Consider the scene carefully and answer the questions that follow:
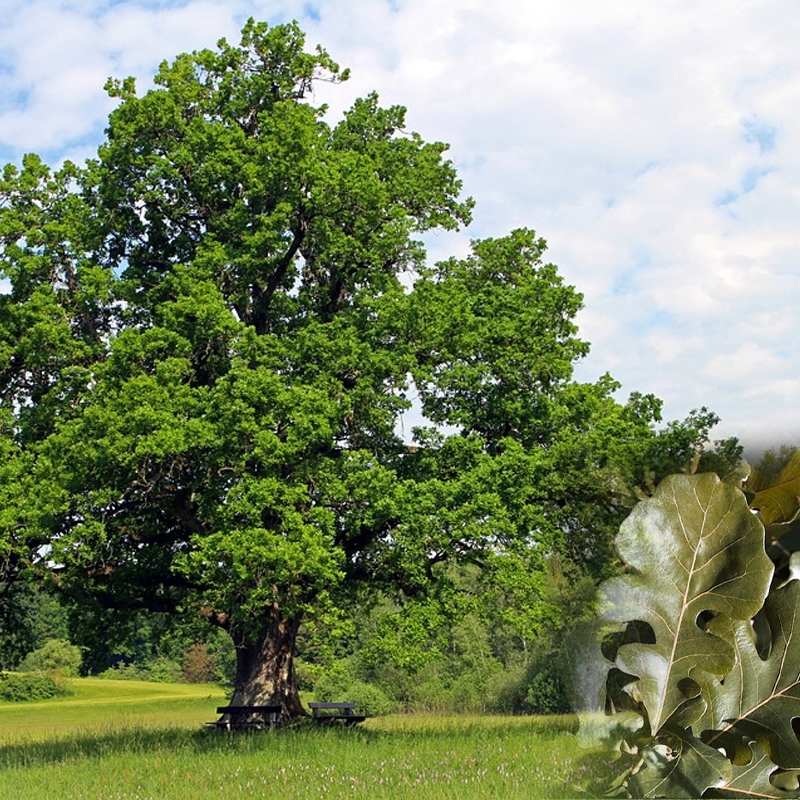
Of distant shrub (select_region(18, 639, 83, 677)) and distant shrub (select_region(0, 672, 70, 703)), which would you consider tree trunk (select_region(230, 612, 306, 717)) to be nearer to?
distant shrub (select_region(0, 672, 70, 703))

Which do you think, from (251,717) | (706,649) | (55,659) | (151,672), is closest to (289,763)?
(251,717)

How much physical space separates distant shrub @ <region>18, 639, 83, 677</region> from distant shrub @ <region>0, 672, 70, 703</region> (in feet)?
3.09

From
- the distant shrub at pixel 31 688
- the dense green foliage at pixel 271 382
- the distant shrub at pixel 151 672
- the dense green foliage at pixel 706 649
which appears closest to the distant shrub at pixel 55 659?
the distant shrub at pixel 31 688

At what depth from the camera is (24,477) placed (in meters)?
16.2

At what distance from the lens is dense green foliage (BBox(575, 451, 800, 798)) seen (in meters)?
0.71

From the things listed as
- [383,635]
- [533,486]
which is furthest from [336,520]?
[533,486]

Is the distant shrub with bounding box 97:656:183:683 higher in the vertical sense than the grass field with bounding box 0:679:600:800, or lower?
lower

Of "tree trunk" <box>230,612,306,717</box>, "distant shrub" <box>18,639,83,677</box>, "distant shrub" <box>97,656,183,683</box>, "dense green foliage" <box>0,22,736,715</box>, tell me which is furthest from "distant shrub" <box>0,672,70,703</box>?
"tree trunk" <box>230,612,306,717</box>

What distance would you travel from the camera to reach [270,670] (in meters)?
18.3

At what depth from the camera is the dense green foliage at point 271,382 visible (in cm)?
1566

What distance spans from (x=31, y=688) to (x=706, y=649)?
186 feet

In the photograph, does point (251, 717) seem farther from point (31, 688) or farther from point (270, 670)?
point (31, 688)

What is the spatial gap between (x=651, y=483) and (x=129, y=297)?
1857cm

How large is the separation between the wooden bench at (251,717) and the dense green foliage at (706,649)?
17251 mm
